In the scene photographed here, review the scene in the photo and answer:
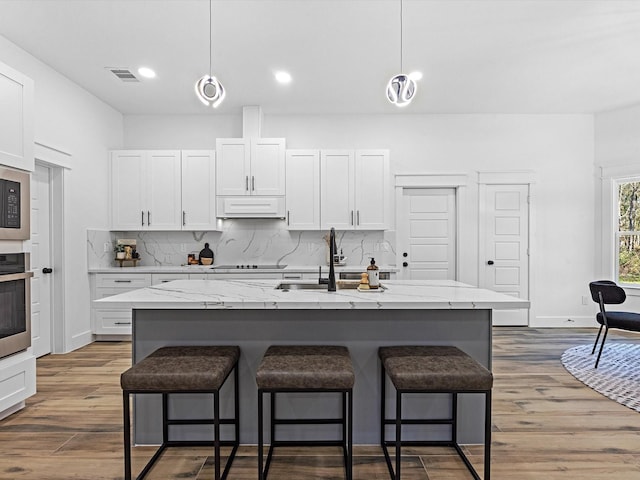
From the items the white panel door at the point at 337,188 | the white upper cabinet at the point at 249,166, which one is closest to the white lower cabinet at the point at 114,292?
the white upper cabinet at the point at 249,166

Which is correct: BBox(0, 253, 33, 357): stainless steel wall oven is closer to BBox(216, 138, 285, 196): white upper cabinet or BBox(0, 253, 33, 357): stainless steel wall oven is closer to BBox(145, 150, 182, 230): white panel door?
BBox(145, 150, 182, 230): white panel door

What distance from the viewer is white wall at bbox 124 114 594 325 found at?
5.47 metres

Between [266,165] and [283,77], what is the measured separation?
1104mm

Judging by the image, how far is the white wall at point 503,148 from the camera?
5.47 m

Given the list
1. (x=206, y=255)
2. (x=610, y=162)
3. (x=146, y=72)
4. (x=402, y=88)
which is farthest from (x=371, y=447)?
(x=610, y=162)

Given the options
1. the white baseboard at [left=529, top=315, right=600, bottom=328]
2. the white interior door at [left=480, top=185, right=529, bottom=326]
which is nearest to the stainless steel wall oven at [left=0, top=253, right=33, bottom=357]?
the white interior door at [left=480, top=185, right=529, bottom=326]

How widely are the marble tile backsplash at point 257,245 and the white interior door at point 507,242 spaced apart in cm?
137

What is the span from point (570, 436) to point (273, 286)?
2.02 meters

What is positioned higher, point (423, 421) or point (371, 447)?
point (423, 421)

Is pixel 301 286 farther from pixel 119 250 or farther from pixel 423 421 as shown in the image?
pixel 119 250

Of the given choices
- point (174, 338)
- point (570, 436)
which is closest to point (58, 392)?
point (174, 338)

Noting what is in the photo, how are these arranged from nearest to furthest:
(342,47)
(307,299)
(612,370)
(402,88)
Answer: (307,299), (402,88), (342,47), (612,370)

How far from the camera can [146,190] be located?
16.8 ft

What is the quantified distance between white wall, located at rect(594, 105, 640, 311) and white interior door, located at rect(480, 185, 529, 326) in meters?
0.93
